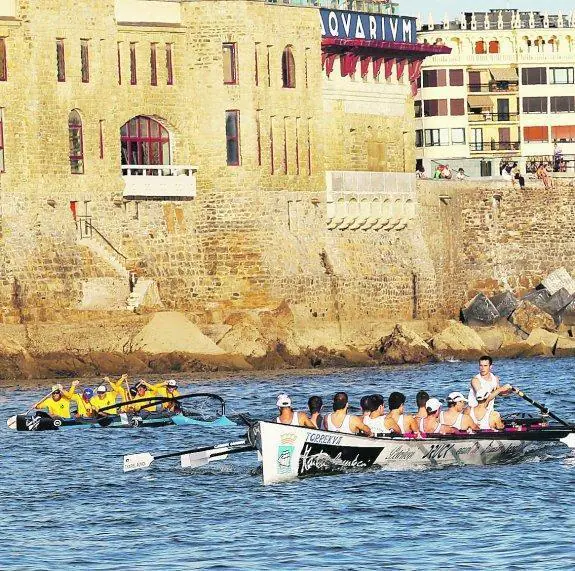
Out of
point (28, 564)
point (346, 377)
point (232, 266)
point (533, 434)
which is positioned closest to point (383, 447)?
point (533, 434)

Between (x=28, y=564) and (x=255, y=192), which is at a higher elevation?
(x=255, y=192)

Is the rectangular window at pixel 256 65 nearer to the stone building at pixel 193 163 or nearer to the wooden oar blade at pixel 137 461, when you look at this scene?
the stone building at pixel 193 163

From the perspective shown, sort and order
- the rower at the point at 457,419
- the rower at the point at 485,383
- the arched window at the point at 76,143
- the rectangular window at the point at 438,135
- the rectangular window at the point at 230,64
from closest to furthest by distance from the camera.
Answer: the rower at the point at 457,419, the rower at the point at 485,383, the arched window at the point at 76,143, the rectangular window at the point at 230,64, the rectangular window at the point at 438,135

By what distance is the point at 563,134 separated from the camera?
4852 inches

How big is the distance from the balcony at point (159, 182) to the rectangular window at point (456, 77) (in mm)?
36162

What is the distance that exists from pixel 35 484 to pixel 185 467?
3.33m

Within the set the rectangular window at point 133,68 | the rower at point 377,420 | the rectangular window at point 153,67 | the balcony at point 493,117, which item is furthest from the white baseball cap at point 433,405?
the balcony at point 493,117

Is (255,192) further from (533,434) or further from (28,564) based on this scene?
(28,564)

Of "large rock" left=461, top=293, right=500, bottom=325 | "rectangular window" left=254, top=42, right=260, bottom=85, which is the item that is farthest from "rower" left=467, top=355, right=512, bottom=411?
"large rock" left=461, top=293, right=500, bottom=325

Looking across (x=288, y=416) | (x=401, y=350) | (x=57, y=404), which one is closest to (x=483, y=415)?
(x=288, y=416)

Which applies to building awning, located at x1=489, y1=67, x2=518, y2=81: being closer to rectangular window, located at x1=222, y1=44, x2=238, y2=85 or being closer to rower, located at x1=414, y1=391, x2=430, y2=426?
rectangular window, located at x1=222, y1=44, x2=238, y2=85

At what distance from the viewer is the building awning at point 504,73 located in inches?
4828

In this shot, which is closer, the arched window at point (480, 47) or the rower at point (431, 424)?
the rower at point (431, 424)

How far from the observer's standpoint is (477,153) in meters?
122
